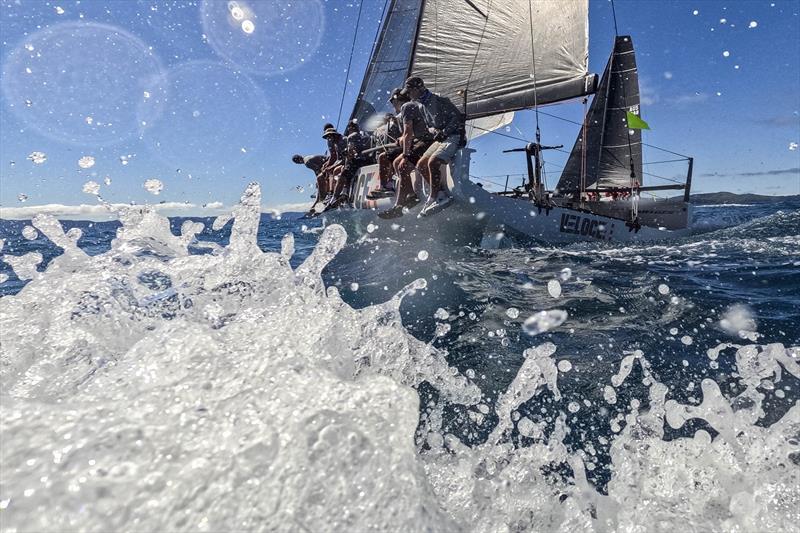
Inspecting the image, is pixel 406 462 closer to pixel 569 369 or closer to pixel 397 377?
pixel 397 377

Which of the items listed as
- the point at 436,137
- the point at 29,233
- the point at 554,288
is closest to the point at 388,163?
the point at 436,137

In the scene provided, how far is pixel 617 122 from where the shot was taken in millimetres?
18078

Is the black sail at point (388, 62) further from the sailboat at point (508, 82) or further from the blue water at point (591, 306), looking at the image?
the blue water at point (591, 306)

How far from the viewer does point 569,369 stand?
2773 mm

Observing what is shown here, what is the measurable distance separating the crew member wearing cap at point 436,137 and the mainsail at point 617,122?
36.6 feet

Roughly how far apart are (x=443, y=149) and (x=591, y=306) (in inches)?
177

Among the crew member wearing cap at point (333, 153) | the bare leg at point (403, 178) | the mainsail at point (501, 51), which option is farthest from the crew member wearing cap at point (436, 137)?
the mainsail at point (501, 51)

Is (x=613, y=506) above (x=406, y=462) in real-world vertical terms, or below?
below

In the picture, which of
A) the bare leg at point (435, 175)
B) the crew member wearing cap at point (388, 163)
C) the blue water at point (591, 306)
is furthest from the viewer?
the crew member wearing cap at point (388, 163)

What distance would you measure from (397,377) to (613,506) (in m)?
1.34

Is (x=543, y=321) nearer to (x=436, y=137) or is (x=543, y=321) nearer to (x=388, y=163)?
(x=436, y=137)

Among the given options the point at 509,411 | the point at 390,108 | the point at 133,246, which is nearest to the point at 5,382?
the point at 133,246

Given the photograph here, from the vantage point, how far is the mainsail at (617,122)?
1800 centimetres

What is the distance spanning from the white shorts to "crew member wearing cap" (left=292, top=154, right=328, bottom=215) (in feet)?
15.9
